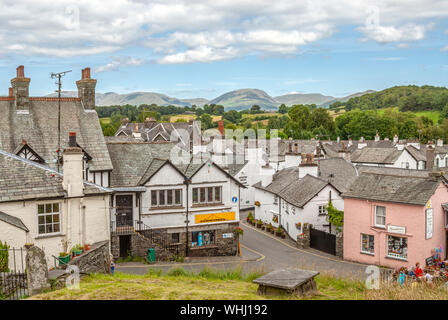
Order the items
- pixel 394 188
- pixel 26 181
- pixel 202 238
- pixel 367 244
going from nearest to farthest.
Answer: pixel 26 181, pixel 394 188, pixel 367 244, pixel 202 238

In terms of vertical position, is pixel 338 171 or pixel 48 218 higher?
pixel 338 171

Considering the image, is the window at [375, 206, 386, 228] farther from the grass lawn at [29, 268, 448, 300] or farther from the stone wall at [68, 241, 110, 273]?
the stone wall at [68, 241, 110, 273]

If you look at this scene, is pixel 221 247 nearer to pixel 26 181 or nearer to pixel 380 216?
pixel 380 216

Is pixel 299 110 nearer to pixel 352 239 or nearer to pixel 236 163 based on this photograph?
pixel 236 163

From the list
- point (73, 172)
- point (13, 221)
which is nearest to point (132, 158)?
point (73, 172)

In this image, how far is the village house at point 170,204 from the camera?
3100 cm

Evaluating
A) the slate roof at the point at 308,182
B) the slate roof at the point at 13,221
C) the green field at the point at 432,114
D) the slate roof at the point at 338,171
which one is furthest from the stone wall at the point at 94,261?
the green field at the point at 432,114

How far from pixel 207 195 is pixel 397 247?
13.4 metres

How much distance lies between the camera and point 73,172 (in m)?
22.5

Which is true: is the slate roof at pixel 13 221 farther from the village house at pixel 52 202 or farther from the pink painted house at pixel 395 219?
the pink painted house at pixel 395 219

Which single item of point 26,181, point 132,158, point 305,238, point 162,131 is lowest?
point 305,238

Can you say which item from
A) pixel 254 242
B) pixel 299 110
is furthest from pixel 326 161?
pixel 299 110

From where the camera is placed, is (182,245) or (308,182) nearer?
(182,245)
